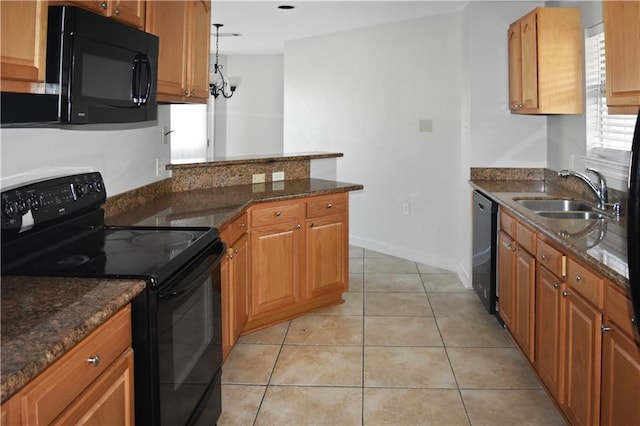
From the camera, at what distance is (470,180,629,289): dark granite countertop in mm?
2092

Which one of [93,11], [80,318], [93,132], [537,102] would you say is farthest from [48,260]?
[537,102]

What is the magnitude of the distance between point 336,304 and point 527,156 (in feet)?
6.29

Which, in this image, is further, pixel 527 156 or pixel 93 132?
pixel 527 156

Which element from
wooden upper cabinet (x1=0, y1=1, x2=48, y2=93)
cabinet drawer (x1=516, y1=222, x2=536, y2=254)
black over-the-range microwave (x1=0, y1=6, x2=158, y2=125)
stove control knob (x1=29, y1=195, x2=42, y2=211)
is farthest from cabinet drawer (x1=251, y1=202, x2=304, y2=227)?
wooden upper cabinet (x1=0, y1=1, x2=48, y2=93)

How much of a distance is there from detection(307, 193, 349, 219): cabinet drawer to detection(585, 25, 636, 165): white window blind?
1.63 metres

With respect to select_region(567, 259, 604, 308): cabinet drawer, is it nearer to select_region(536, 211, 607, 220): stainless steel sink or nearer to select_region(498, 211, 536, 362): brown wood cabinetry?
select_region(498, 211, 536, 362): brown wood cabinetry

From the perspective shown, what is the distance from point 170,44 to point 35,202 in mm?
1187

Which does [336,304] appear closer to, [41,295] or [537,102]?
[537,102]

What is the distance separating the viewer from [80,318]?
4.75 feet

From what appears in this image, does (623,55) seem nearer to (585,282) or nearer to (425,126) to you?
(585,282)

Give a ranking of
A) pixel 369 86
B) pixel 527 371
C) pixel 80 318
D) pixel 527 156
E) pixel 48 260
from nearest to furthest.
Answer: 1. pixel 80 318
2. pixel 48 260
3. pixel 527 371
4. pixel 527 156
5. pixel 369 86

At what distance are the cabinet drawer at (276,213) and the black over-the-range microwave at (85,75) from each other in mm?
1468

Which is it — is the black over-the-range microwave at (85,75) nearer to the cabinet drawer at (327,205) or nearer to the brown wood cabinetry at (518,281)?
the cabinet drawer at (327,205)

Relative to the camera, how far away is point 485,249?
166 inches
